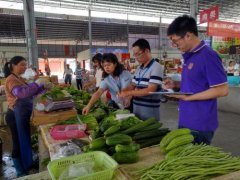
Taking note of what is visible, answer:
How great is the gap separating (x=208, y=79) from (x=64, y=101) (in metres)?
2.27

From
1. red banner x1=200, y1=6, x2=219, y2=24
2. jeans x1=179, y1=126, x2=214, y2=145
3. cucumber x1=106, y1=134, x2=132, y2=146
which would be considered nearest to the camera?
cucumber x1=106, y1=134, x2=132, y2=146

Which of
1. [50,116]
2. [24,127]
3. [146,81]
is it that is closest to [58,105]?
[50,116]

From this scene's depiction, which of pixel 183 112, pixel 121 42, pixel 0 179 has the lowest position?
pixel 0 179

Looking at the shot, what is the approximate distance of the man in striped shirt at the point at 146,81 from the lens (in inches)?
102

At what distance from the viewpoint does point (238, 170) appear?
4.23 feet

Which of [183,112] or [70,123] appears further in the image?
[70,123]

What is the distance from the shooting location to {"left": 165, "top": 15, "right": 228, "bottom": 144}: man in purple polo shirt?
1.83 metres

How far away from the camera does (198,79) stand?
192 cm

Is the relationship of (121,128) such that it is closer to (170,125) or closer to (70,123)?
(70,123)

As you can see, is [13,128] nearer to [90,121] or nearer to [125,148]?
[90,121]

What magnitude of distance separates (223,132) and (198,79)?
4300 mm

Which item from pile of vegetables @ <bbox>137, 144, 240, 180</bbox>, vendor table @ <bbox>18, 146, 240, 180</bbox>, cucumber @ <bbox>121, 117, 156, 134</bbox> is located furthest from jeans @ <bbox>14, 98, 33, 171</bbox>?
pile of vegetables @ <bbox>137, 144, 240, 180</bbox>

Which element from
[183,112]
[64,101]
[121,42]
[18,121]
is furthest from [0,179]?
[121,42]

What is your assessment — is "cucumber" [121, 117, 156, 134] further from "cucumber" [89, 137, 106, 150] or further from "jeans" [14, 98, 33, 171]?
"jeans" [14, 98, 33, 171]
